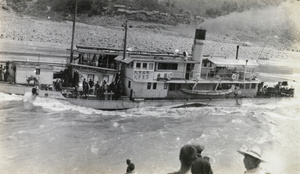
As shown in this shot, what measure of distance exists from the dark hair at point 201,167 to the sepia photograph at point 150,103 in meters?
2.83

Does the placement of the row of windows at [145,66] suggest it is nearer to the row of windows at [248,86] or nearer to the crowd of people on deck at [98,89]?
the crowd of people on deck at [98,89]

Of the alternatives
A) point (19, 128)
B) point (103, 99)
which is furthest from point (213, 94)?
point (19, 128)

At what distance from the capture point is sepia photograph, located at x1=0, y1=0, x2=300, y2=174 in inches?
363

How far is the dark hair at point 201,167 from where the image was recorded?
116 inches

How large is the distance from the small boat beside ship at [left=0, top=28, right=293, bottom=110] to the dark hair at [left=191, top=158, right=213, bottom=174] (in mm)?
10465

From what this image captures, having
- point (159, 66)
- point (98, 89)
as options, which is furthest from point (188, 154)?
point (159, 66)

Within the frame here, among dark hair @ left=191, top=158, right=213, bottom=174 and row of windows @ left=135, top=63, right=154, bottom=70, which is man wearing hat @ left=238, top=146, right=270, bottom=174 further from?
row of windows @ left=135, top=63, right=154, bottom=70

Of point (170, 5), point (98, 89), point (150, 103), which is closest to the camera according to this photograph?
point (170, 5)

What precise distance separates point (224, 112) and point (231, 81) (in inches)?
80.2

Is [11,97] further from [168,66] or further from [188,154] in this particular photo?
[188,154]

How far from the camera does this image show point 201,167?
2.95m

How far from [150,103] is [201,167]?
11085 mm

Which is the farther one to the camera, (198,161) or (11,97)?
(11,97)

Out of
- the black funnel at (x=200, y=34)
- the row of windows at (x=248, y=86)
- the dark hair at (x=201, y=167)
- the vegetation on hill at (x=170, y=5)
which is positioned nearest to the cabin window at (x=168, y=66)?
the black funnel at (x=200, y=34)
